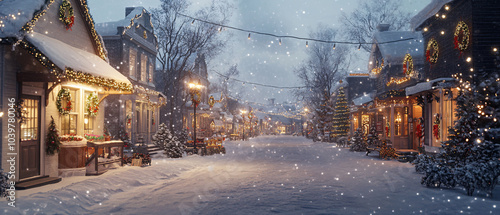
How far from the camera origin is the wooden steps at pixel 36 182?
10104 millimetres

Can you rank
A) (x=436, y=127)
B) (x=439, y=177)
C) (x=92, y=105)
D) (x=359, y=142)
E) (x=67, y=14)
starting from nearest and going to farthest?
(x=439, y=177), (x=67, y=14), (x=92, y=105), (x=436, y=127), (x=359, y=142)

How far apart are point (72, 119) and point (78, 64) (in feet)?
10.6

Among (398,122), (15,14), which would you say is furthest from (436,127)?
(15,14)

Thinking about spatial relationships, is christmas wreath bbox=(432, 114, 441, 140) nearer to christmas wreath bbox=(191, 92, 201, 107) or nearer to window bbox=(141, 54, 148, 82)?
christmas wreath bbox=(191, 92, 201, 107)

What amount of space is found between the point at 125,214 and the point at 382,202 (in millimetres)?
5457

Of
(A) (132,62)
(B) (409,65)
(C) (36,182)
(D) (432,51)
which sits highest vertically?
(A) (132,62)

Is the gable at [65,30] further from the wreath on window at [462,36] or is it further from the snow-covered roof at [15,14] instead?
the wreath on window at [462,36]

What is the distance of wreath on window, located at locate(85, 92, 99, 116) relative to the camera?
1484cm

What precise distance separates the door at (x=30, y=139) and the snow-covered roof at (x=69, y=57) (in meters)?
1.57

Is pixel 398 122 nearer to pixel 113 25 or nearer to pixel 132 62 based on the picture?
pixel 132 62

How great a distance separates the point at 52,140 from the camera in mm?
12219

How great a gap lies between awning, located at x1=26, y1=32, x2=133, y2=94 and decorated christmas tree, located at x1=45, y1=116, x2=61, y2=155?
5.77 feet

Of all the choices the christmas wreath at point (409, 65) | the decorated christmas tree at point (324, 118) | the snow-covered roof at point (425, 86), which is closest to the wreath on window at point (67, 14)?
the snow-covered roof at point (425, 86)

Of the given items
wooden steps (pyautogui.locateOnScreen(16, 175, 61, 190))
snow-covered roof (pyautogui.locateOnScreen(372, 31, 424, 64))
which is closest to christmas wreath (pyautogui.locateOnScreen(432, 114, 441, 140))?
snow-covered roof (pyautogui.locateOnScreen(372, 31, 424, 64))
